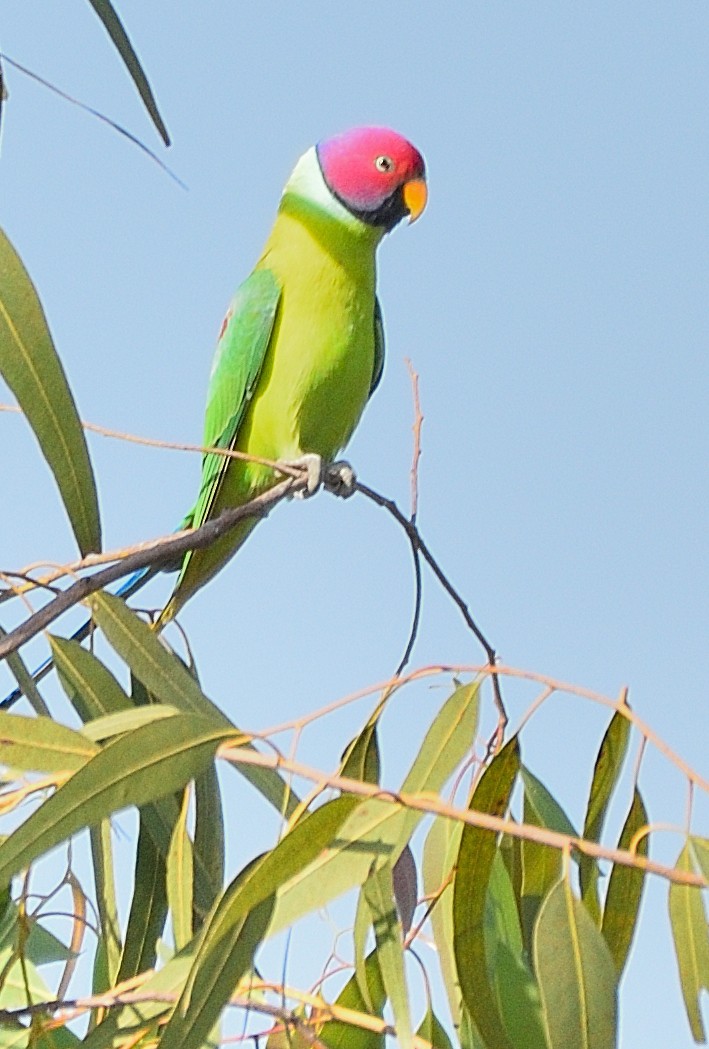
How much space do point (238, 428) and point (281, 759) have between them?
1.17 metres

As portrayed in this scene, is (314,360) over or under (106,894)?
over

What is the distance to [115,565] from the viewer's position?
828 mm

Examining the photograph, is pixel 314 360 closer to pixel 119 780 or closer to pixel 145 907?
pixel 145 907

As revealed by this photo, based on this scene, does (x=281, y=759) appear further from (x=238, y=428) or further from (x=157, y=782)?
(x=238, y=428)

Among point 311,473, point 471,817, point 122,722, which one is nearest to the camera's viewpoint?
point 471,817

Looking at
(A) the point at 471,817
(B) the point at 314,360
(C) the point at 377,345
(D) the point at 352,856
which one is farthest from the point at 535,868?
(C) the point at 377,345

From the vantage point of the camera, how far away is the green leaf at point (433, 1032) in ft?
2.98

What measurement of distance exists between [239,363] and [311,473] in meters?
0.32

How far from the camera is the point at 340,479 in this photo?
162cm

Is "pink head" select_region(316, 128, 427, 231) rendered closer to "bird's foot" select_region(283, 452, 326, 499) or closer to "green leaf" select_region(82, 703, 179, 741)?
"bird's foot" select_region(283, 452, 326, 499)

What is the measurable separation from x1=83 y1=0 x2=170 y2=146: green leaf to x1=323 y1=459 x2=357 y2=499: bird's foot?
78cm

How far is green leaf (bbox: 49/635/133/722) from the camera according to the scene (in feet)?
3.01

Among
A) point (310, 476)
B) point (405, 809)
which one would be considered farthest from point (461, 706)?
point (310, 476)

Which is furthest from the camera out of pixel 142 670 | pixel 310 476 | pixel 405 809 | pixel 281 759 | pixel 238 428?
pixel 238 428
